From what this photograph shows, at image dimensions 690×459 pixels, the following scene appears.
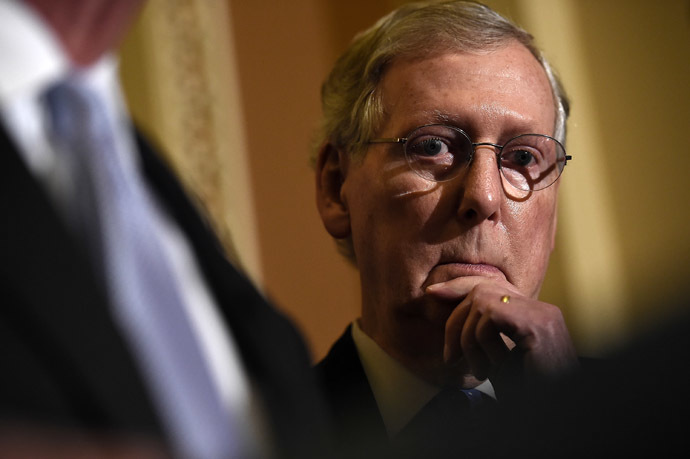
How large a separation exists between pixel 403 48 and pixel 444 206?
0.30m

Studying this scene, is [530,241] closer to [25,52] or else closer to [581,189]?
[25,52]

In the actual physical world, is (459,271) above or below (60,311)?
below

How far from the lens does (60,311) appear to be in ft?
1.47

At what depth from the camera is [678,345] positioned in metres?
0.41

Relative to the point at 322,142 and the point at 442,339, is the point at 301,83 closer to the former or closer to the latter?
the point at 322,142

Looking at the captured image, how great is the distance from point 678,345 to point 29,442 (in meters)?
0.37

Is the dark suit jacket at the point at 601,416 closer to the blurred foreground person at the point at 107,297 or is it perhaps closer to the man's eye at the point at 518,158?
the blurred foreground person at the point at 107,297

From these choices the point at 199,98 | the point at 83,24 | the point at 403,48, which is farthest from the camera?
the point at 199,98

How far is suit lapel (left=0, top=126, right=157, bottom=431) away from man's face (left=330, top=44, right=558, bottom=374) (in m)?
0.71

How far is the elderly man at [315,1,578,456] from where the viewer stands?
3.51 feet

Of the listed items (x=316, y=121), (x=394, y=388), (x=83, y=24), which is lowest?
(x=316, y=121)

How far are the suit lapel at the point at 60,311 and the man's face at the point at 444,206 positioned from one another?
713 mm

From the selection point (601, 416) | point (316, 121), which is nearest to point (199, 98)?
point (316, 121)

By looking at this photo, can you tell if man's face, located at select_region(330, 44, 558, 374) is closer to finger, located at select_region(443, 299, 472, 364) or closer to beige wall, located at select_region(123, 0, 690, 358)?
finger, located at select_region(443, 299, 472, 364)
